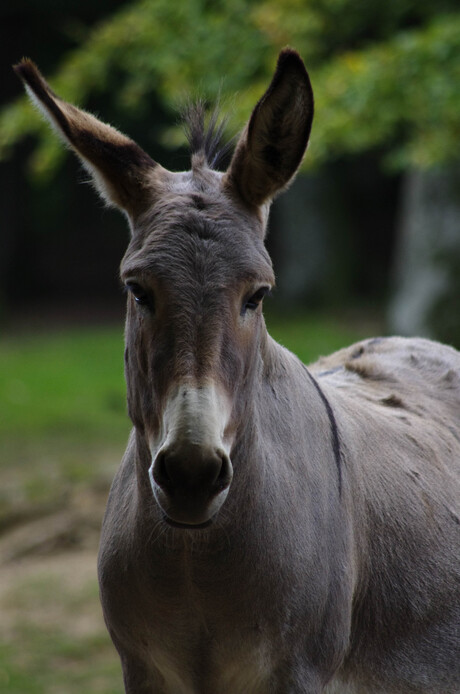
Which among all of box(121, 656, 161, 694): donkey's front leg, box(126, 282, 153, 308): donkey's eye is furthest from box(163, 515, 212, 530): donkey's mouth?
box(121, 656, 161, 694): donkey's front leg

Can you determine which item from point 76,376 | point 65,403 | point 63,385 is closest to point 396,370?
point 65,403

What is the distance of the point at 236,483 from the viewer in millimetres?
2871

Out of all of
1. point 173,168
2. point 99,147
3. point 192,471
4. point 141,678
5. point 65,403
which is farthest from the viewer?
point 65,403

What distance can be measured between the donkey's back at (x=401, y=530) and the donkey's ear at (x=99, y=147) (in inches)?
44.3

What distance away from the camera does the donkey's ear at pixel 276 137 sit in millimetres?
2781

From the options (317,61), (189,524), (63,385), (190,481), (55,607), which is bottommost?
(55,607)

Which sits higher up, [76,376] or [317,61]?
[317,61]

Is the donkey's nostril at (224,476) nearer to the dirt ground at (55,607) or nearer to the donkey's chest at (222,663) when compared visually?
the donkey's chest at (222,663)

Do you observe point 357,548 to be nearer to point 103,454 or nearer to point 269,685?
point 269,685

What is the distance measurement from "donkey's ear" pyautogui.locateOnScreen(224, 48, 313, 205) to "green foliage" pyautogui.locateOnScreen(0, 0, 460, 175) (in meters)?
3.15

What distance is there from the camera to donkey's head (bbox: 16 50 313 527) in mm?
2467

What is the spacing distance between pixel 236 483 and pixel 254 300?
0.56 m

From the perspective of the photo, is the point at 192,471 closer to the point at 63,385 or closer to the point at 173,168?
the point at 173,168

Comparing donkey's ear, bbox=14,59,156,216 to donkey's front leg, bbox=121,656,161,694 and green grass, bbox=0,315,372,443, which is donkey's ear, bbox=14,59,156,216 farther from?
green grass, bbox=0,315,372,443
